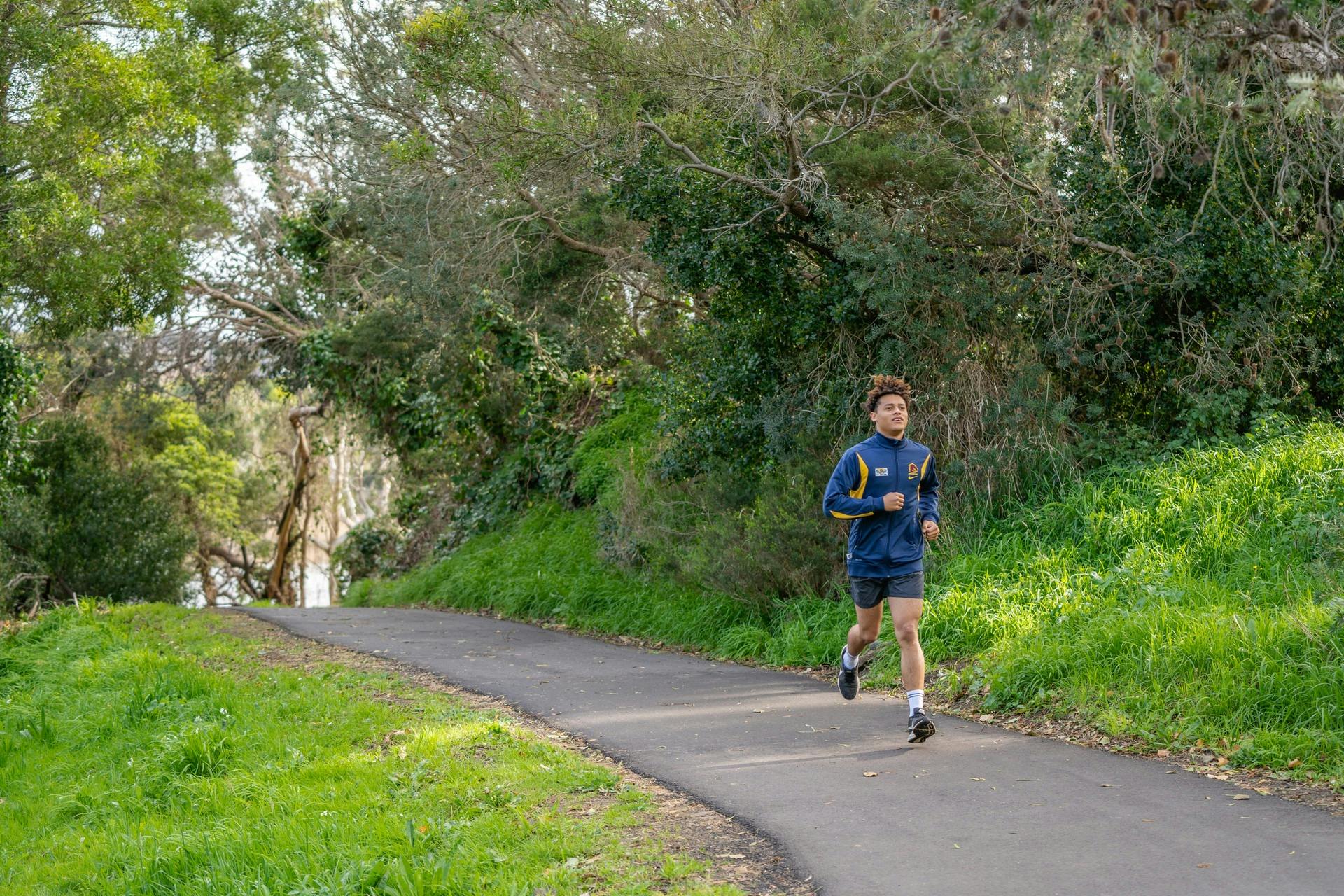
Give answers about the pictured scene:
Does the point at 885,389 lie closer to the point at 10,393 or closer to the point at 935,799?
the point at 935,799

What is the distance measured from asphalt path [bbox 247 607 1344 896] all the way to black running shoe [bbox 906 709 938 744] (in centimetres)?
8

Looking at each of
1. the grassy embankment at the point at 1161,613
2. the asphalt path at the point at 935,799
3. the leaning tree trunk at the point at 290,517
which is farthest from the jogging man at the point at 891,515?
the leaning tree trunk at the point at 290,517

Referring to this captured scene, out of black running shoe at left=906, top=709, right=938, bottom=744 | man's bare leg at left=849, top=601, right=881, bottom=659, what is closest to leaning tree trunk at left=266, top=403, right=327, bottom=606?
man's bare leg at left=849, top=601, right=881, bottom=659

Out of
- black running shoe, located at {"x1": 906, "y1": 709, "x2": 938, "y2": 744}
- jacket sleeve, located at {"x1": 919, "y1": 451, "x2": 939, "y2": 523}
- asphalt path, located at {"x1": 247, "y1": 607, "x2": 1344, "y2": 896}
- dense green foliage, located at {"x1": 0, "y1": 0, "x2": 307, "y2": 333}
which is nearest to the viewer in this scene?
asphalt path, located at {"x1": 247, "y1": 607, "x2": 1344, "y2": 896}

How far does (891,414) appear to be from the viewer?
7145 millimetres

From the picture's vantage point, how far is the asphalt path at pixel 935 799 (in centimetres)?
464

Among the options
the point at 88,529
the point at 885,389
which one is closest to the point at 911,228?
the point at 885,389

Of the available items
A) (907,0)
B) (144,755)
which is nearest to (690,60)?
(907,0)

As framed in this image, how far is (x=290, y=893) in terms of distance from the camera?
5.27 meters

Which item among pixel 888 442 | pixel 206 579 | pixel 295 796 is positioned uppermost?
pixel 888 442

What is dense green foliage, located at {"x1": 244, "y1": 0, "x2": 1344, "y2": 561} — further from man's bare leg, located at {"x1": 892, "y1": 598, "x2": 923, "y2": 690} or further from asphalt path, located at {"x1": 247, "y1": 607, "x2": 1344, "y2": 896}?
man's bare leg, located at {"x1": 892, "y1": 598, "x2": 923, "y2": 690}

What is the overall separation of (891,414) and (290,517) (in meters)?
27.8

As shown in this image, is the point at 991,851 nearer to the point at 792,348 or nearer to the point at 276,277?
the point at 792,348

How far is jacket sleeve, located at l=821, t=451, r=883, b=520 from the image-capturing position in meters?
7.05
